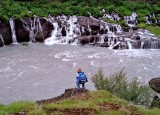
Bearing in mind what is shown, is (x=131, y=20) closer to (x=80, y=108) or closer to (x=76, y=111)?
(x=80, y=108)

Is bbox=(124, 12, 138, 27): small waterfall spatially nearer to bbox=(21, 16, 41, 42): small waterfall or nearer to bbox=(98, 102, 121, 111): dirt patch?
bbox=(21, 16, 41, 42): small waterfall

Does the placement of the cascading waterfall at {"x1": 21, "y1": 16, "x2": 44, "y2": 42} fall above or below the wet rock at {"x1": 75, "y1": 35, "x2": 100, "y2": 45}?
above

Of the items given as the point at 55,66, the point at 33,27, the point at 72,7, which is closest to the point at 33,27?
the point at 33,27

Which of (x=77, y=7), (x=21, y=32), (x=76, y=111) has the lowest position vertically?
(x=76, y=111)

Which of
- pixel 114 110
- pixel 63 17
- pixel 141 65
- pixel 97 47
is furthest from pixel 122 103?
pixel 63 17

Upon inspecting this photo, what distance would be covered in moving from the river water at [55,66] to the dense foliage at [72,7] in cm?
641

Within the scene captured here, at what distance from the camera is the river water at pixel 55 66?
30.5 meters

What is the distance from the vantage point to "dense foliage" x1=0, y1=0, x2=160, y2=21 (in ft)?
161

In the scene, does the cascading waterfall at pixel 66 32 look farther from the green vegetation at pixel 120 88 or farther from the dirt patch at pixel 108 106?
the dirt patch at pixel 108 106

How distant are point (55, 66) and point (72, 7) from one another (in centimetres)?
1847

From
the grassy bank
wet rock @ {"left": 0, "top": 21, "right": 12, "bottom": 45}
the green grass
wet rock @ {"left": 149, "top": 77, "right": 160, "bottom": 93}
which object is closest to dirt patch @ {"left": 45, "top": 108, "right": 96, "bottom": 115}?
the grassy bank

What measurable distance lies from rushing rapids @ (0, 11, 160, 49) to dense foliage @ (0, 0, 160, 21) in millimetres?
1318

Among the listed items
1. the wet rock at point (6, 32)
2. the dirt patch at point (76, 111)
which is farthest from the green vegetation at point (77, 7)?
the dirt patch at point (76, 111)

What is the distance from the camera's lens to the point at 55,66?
36938 mm
